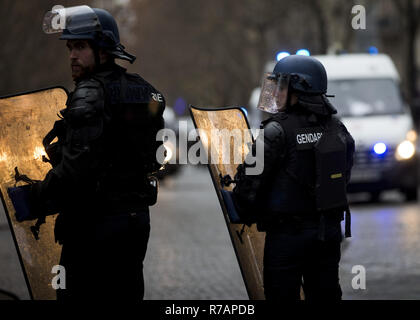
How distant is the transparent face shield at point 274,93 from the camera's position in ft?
16.6

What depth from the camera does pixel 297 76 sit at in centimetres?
508

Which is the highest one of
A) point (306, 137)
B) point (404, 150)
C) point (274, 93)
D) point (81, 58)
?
point (81, 58)

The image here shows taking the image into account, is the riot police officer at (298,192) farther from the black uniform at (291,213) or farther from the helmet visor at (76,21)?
the helmet visor at (76,21)

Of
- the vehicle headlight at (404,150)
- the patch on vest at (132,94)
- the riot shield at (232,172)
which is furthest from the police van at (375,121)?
the patch on vest at (132,94)

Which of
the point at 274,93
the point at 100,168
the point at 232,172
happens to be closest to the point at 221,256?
the point at 232,172

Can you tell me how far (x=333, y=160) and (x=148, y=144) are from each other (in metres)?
0.90

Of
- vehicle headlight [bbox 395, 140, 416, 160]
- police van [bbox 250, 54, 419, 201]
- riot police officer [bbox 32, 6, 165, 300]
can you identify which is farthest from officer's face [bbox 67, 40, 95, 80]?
vehicle headlight [bbox 395, 140, 416, 160]

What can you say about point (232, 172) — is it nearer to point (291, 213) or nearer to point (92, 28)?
point (291, 213)

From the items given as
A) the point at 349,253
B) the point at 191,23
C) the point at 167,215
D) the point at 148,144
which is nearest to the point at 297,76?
the point at 148,144

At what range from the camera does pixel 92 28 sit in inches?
189

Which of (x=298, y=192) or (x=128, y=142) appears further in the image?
(x=298, y=192)

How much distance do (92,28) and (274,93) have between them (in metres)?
0.93

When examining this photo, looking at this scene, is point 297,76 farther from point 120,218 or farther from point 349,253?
point 349,253

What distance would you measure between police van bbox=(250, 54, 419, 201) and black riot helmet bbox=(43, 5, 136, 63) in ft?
44.0
